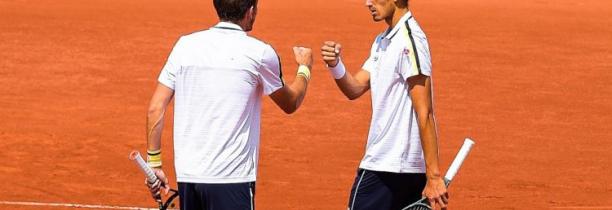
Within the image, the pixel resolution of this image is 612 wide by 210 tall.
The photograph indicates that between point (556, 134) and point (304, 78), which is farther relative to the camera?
point (556, 134)

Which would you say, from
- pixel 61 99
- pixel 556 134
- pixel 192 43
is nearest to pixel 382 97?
pixel 192 43

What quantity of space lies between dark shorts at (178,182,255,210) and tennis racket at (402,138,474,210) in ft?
3.55

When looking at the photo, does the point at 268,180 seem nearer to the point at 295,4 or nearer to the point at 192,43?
the point at 192,43

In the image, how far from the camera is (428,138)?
7.38 meters

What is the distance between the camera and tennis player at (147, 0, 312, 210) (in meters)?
6.75

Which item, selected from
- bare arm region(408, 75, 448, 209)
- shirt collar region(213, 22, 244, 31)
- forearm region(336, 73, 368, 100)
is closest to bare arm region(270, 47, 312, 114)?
shirt collar region(213, 22, 244, 31)

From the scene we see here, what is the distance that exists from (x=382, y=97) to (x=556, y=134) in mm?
9246

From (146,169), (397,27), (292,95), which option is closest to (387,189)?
(397,27)

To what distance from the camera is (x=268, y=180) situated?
44.7 feet

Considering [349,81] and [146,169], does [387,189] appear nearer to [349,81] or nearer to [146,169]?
[349,81]

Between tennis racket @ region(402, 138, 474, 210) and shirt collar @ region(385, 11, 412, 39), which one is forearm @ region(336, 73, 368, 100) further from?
tennis racket @ region(402, 138, 474, 210)

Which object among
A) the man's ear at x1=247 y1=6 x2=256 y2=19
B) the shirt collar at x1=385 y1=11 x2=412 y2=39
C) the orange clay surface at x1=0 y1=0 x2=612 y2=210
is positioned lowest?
the orange clay surface at x1=0 y1=0 x2=612 y2=210

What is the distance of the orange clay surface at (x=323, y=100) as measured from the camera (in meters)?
13.6

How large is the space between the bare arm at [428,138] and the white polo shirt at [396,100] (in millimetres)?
85
